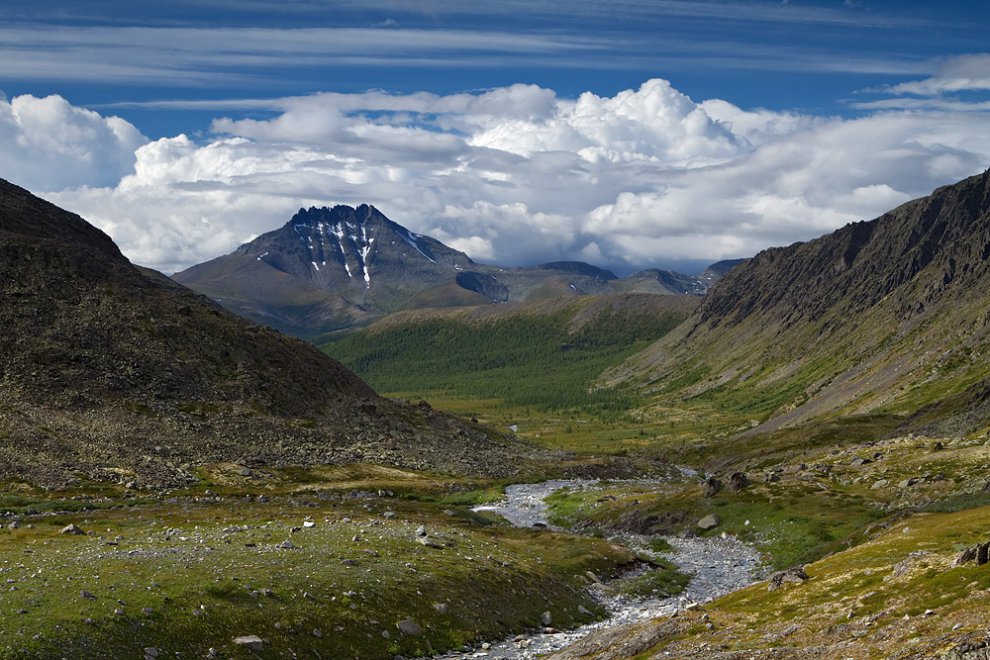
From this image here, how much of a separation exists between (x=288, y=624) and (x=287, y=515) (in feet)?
135

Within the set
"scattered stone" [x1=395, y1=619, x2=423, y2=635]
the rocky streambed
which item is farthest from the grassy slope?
the rocky streambed

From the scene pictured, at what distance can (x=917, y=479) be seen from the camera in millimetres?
100500

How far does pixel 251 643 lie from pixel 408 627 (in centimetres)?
986

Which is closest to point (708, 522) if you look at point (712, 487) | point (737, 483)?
point (712, 487)

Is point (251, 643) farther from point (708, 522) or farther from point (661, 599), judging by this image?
point (708, 522)

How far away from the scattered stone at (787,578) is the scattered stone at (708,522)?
39168 millimetres

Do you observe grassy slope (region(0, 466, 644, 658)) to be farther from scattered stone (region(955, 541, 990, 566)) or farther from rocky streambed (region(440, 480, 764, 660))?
scattered stone (region(955, 541, 990, 566))

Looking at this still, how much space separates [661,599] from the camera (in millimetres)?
66812

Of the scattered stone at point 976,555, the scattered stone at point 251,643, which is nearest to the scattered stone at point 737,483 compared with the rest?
the scattered stone at point 976,555

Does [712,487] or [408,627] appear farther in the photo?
[712,487]

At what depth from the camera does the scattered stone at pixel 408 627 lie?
48319 mm

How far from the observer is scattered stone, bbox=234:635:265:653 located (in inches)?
1630

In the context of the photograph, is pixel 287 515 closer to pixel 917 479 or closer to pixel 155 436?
pixel 155 436

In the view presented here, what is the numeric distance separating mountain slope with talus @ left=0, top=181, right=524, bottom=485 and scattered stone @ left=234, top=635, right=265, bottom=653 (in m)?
72.2
